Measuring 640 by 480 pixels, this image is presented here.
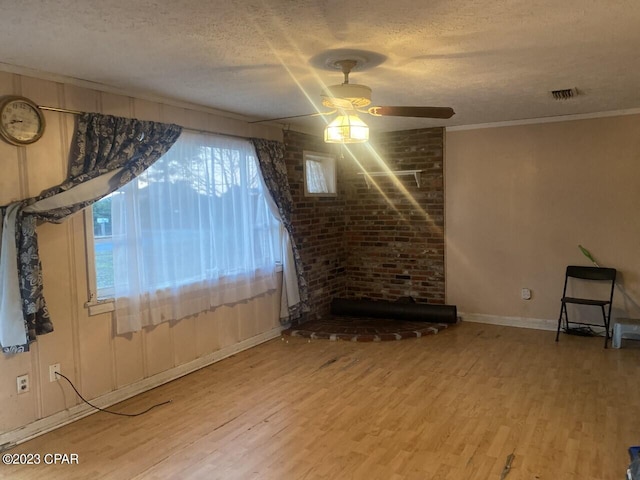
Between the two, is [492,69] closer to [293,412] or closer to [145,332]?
[293,412]

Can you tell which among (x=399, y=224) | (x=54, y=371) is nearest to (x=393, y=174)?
(x=399, y=224)

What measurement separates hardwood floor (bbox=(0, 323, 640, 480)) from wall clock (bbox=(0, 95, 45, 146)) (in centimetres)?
185

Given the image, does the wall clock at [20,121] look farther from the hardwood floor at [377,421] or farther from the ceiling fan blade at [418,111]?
the ceiling fan blade at [418,111]

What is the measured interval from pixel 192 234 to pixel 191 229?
1.7 inches

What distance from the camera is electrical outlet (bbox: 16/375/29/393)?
296 cm

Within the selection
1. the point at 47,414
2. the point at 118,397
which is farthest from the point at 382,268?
the point at 47,414

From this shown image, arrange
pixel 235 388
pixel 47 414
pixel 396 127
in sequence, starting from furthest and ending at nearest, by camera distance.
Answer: pixel 396 127 → pixel 235 388 → pixel 47 414

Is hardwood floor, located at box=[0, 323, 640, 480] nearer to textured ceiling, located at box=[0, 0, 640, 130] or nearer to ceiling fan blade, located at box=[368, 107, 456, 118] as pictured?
ceiling fan blade, located at box=[368, 107, 456, 118]

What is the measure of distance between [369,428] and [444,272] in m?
3.10

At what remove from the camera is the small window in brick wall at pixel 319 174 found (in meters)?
5.63

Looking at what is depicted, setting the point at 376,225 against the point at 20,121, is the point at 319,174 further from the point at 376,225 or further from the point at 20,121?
the point at 20,121

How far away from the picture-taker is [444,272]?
228 inches

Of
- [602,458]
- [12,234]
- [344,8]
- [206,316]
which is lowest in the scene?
[602,458]

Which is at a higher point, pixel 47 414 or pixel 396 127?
pixel 396 127
